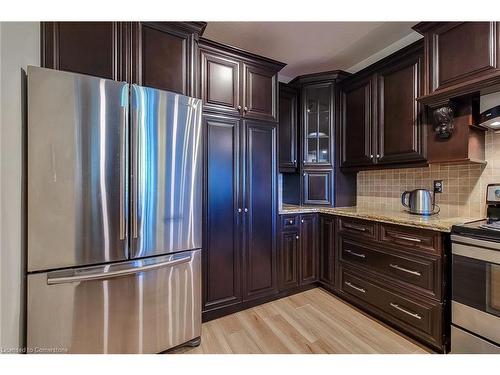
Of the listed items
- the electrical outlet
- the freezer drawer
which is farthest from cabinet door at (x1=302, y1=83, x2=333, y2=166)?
the freezer drawer

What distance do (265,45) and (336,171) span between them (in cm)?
157

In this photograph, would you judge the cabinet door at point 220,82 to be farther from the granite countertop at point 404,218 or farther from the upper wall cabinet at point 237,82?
the granite countertop at point 404,218

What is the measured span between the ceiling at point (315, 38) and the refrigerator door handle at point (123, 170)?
1373mm

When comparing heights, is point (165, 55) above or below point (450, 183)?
above

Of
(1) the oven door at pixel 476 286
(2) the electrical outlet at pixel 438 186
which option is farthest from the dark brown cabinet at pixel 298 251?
(1) the oven door at pixel 476 286

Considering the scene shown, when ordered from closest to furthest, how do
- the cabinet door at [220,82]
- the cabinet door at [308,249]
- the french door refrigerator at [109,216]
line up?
the french door refrigerator at [109,216] < the cabinet door at [220,82] < the cabinet door at [308,249]

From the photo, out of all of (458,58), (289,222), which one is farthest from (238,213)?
(458,58)

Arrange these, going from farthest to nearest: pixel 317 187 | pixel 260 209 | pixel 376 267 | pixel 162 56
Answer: pixel 317 187 → pixel 260 209 → pixel 376 267 → pixel 162 56

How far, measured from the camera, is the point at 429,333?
1.59m

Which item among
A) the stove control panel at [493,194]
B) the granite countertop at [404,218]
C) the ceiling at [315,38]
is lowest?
the granite countertop at [404,218]

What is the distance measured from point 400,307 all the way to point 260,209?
1.36 m

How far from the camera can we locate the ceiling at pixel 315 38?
6.79 ft

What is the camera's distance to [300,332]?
182cm

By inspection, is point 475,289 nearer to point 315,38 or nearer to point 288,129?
point 288,129
